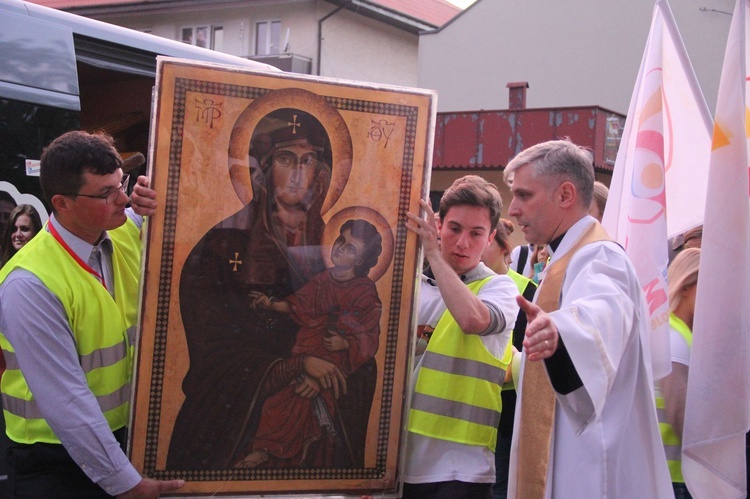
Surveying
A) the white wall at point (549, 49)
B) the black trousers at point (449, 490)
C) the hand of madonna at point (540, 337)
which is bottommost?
the black trousers at point (449, 490)

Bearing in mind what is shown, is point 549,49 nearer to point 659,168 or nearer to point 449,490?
point 659,168

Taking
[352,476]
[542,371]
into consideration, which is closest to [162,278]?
[352,476]

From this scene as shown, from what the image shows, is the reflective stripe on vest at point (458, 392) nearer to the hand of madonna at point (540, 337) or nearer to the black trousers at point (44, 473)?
the hand of madonna at point (540, 337)

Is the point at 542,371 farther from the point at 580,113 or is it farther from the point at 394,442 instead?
the point at 580,113

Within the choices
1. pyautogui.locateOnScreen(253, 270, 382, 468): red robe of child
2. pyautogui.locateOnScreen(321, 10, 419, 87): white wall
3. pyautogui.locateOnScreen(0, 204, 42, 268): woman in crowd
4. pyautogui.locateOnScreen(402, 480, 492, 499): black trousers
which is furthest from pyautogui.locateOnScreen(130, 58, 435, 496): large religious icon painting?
pyautogui.locateOnScreen(321, 10, 419, 87): white wall

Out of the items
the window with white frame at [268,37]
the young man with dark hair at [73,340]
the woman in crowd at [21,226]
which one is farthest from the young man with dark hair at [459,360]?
the window with white frame at [268,37]

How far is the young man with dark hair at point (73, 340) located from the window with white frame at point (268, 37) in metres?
24.9

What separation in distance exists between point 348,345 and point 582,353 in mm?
939

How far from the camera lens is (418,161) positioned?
10.9 feet

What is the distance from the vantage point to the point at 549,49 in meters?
24.9

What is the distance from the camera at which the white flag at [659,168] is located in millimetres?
3900

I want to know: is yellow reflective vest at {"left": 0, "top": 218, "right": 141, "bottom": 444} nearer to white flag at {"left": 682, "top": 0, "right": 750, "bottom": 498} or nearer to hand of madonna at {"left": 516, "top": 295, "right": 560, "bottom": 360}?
hand of madonna at {"left": 516, "top": 295, "right": 560, "bottom": 360}

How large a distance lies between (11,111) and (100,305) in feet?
5.35

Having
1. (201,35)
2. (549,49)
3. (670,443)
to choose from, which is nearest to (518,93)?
(549,49)
